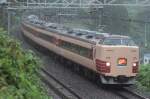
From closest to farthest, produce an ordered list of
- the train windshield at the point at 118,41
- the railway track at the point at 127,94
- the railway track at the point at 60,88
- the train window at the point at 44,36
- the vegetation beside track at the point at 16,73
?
the vegetation beside track at the point at 16,73 < the railway track at the point at 60,88 < the railway track at the point at 127,94 < the train windshield at the point at 118,41 < the train window at the point at 44,36

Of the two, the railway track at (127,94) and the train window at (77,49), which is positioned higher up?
the train window at (77,49)

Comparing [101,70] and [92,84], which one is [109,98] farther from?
[92,84]

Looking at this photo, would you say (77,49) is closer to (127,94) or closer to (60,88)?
(60,88)

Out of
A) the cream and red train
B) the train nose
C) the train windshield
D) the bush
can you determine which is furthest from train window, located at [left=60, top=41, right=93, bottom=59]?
the bush

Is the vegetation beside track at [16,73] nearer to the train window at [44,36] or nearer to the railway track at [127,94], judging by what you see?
the railway track at [127,94]

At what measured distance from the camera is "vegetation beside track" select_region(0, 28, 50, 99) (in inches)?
340

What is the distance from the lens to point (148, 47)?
3884 cm

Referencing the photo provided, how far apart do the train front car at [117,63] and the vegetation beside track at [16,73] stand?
785 cm

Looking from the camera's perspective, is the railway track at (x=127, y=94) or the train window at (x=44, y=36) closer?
the railway track at (x=127, y=94)

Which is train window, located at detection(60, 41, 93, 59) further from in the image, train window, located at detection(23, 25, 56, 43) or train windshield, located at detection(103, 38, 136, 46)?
train window, located at detection(23, 25, 56, 43)

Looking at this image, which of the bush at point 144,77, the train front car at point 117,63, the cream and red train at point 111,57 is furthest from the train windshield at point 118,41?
the bush at point 144,77

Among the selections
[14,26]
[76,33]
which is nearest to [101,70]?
[76,33]

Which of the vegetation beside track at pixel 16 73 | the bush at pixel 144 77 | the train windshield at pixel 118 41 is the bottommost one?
the bush at pixel 144 77

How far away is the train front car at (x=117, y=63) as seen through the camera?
62.2 feet
